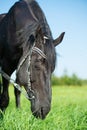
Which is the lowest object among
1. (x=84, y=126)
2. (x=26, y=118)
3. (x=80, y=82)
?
(x=80, y=82)

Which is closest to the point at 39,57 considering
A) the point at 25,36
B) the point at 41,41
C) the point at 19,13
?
the point at 41,41

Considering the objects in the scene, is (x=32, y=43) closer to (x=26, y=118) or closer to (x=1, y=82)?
(x=26, y=118)

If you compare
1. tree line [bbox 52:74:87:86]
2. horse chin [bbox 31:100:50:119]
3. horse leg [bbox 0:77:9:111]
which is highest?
horse chin [bbox 31:100:50:119]

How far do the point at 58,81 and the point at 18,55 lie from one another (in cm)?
3675

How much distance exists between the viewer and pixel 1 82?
25.1 feet

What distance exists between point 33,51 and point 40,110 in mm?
937

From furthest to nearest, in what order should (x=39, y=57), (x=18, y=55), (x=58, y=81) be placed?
1. (x=58, y=81)
2. (x=18, y=55)
3. (x=39, y=57)

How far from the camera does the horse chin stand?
5.18 m

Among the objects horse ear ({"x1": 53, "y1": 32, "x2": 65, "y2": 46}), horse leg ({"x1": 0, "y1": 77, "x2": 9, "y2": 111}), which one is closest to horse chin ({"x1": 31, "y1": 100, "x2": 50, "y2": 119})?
horse ear ({"x1": 53, "y1": 32, "x2": 65, "y2": 46})

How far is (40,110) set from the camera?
523 cm

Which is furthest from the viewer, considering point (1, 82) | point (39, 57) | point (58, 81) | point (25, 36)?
point (58, 81)

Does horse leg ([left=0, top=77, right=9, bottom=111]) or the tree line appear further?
the tree line

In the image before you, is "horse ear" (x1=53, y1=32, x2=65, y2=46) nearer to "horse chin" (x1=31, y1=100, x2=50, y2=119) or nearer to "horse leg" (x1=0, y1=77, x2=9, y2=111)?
"horse chin" (x1=31, y1=100, x2=50, y2=119)

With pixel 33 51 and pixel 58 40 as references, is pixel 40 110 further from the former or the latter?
pixel 58 40
